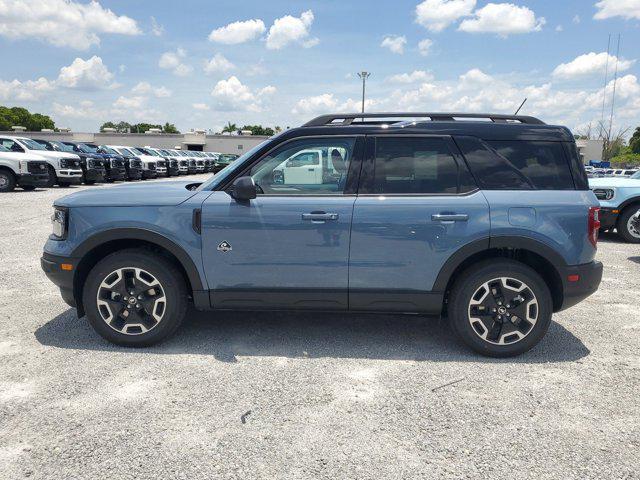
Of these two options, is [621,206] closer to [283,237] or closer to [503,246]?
[503,246]

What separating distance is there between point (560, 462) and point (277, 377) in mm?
1806

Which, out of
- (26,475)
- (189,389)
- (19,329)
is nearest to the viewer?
(26,475)

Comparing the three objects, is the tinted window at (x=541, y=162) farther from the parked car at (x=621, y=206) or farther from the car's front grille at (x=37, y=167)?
the car's front grille at (x=37, y=167)

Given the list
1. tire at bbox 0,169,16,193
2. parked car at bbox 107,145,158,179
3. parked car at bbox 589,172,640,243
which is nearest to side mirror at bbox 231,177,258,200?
parked car at bbox 589,172,640,243

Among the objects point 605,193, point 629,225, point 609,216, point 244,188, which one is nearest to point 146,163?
point 605,193

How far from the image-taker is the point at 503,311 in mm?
3936

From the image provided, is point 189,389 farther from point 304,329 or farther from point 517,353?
point 517,353

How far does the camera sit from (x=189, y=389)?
11.1ft

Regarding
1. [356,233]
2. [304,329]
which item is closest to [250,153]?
[356,233]

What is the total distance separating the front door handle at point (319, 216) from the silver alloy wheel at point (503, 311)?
1.23 metres

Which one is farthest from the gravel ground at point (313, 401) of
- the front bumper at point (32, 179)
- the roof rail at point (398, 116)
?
the front bumper at point (32, 179)

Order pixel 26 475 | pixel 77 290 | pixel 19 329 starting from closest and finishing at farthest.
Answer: pixel 26 475 → pixel 77 290 → pixel 19 329

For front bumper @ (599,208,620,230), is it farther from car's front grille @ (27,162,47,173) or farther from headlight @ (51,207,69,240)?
car's front grille @ (27,162,47,173)

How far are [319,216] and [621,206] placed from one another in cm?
810
